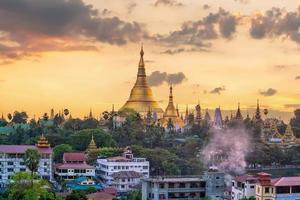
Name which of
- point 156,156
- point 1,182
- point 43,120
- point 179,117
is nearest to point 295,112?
point 179,117

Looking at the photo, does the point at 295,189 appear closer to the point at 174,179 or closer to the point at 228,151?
the point at 174,179

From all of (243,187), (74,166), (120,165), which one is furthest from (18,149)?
(243,187)

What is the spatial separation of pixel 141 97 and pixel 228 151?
21.4m

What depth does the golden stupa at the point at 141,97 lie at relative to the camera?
259ft

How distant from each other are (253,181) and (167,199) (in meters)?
6.02

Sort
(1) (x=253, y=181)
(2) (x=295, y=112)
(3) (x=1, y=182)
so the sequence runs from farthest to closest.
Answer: (2) (x=295, y=112) → (3) (x=1, y=182) → (1) (x=253, y=181)

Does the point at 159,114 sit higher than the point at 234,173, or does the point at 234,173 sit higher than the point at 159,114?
the point at 159,114

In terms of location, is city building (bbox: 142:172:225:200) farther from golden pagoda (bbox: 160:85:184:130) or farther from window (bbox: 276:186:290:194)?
golden pagoda (bbox: 160:85:184:130)

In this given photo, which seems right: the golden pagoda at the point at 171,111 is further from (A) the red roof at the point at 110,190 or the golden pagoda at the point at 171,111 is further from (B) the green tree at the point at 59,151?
(A) the red roof at the point at 110,190

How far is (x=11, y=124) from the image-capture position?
72.8 m

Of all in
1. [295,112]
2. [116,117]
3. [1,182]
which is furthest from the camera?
[295,112]

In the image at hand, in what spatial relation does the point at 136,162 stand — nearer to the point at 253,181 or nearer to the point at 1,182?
the point at 1,182

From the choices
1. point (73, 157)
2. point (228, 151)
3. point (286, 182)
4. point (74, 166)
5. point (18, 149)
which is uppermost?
point (18, 149)

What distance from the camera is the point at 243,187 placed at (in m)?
36.2
